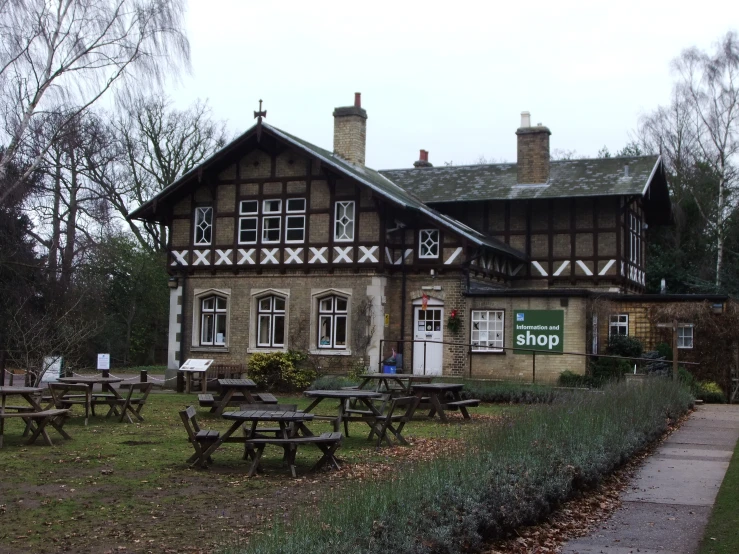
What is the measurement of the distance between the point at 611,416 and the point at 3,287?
58.4 ft

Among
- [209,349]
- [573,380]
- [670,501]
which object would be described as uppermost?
[209,349]

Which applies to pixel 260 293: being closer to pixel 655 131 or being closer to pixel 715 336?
pixel 715 336

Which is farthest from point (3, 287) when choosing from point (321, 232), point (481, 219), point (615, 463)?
point (615, 463)

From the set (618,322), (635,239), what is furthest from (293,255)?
(635,239)

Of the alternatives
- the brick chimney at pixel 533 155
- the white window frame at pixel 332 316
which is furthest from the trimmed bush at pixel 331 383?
the brick chimney at pixel 533 155

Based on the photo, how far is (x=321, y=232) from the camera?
83.3ft

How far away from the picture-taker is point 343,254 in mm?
25000

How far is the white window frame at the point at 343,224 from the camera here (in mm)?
25141

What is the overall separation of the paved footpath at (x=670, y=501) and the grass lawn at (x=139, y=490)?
8.40 feet

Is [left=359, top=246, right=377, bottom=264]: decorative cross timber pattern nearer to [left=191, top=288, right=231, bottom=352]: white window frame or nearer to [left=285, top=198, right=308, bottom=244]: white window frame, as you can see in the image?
[left=285, top=198, right=308, bottom=244]: white window frame

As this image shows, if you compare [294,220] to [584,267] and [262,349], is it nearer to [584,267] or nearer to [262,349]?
[262,349]

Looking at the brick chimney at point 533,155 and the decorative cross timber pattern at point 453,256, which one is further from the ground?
the brick chimney at point 533,155

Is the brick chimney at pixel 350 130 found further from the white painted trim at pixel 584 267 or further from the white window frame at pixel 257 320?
the white painted trim at pixel 584 267

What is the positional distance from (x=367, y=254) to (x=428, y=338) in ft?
9.05
